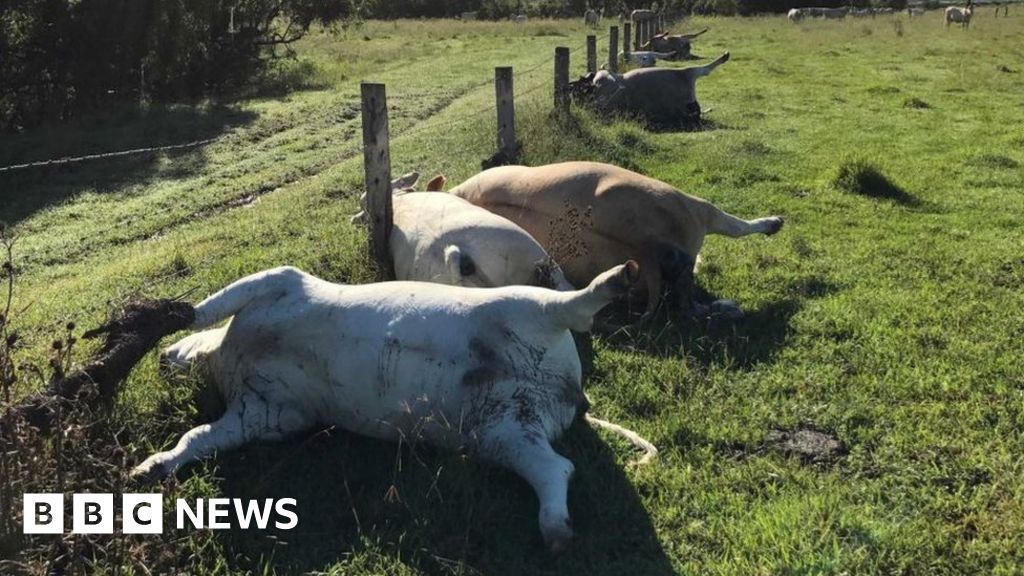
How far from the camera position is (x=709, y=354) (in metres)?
5.66

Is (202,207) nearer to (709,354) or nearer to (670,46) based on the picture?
(709,354)

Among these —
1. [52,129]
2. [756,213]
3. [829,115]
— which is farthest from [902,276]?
[52,129]

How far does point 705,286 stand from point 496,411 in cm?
334

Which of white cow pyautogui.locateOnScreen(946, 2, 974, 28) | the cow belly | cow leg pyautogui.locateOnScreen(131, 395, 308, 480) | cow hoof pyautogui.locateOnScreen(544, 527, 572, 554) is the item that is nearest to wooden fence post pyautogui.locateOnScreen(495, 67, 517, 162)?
the cow belly

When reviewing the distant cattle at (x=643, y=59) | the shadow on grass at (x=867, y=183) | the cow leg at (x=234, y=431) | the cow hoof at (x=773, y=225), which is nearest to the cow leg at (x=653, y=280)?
the cow hoof at (x=773, y=225)

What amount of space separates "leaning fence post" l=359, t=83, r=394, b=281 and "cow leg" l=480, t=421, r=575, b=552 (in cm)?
299

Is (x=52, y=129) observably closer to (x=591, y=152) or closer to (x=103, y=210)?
(x=103, y=210)

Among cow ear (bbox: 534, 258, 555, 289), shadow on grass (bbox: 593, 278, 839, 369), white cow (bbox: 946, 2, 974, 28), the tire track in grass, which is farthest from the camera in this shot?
white cow (bbox: 946, 2, 974, 28)

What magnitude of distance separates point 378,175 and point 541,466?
350 cm

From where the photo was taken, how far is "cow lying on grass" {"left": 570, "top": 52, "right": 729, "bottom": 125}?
14.8m

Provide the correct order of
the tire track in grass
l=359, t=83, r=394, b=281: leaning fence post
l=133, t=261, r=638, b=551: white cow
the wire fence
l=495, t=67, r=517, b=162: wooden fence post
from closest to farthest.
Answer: l=133, t=261, r=638, b=551: white cow, l=359, t=83, r=394, b=281: leaning fence post, l=495, t=67, r=517, b=162: wooden fence post, the tire track in grass, the wire fence

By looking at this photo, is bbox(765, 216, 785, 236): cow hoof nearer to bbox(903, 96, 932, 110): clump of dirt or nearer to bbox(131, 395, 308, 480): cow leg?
bbox(131, 395, 308, 480): cow leg

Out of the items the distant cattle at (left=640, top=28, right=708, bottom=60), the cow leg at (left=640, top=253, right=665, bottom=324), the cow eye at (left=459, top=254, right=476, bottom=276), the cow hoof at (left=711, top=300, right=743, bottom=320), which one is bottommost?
the cow hoof at (left=711, top=300, right=743, bottom=320)

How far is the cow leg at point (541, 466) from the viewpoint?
12.0ft
